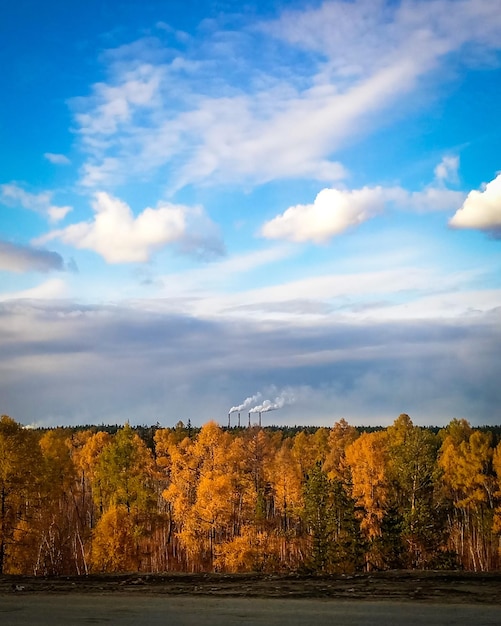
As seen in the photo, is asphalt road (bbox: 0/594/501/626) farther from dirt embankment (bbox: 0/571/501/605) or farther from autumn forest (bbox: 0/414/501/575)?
autumn forest (bbox: 0/414/501/575)

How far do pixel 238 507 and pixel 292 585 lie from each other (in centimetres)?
3564

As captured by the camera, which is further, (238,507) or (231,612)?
(238,507)

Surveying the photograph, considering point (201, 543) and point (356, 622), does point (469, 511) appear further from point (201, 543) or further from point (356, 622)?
point (356, 622)

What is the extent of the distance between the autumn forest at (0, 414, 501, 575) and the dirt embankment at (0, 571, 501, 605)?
1785cm

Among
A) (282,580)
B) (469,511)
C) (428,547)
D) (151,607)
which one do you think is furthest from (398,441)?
(151,607)

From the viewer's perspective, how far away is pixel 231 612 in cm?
1228

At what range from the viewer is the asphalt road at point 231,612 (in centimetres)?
1136

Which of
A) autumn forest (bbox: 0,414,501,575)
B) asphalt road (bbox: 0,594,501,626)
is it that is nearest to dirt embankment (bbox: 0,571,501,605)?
asphalt road (bbox: 0,594,501,626)

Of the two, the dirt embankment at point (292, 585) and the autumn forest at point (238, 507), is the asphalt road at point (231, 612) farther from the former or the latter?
the autumn forest at point (238, 507)

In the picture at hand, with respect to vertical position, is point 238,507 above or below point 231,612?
below

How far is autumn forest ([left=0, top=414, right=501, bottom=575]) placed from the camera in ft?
111

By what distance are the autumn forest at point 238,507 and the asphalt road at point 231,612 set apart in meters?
20.8

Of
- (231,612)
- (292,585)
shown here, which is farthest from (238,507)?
(231,612)

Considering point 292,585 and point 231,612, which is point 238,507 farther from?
point 231,612
